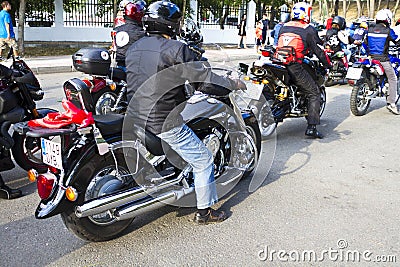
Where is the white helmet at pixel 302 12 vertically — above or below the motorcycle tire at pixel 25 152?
above

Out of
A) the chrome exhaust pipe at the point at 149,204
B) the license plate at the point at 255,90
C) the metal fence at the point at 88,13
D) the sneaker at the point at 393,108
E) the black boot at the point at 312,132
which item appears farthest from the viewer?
the metal fence at the point at 88,13

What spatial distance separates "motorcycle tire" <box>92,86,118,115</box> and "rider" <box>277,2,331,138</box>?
257cm

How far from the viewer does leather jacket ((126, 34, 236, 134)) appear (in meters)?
3.25

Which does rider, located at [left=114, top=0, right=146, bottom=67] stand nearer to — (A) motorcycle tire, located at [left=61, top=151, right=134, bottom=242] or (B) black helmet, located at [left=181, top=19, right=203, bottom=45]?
(B) black helmet, located at [left=181, top=19, right=203, bottom=45]

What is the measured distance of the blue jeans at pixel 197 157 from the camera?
3490 mm

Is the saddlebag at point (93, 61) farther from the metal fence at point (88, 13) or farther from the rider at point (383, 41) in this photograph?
the metal fence at point (88, 13)

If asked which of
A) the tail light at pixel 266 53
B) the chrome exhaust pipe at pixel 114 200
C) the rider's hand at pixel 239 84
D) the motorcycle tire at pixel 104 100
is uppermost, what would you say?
the tail light at pixel 266 53

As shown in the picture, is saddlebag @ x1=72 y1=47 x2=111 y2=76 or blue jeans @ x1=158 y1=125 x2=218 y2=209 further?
saddlebag @ x1=72 y1=47 x2=111 y2=76

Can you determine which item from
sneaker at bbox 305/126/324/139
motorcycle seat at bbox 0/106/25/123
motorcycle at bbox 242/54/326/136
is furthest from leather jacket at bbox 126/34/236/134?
sneaker at bbox 305/126/324/139

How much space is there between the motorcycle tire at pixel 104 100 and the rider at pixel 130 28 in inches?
20.0

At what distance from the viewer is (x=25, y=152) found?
4.70 m

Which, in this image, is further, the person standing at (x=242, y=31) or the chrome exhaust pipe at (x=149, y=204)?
the person standing at (x=242, y=31)

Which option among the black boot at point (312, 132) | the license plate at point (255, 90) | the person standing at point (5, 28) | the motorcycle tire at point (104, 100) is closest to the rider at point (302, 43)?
the black boot at point (312, 132)

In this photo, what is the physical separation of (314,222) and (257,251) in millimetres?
779
